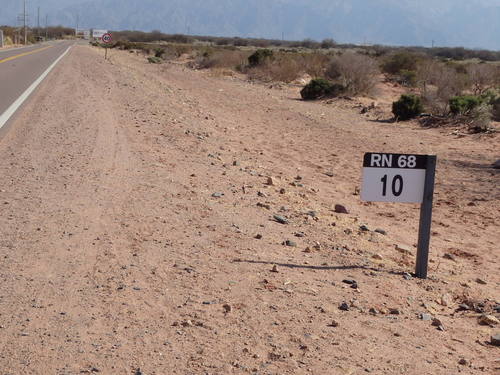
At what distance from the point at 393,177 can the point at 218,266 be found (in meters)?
1.68

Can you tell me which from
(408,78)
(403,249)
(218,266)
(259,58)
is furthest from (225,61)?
(218,266)

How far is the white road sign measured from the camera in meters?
5.94

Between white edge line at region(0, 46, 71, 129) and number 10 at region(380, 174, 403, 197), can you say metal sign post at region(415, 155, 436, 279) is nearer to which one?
number 10 at region(380, 174, 403, 197)

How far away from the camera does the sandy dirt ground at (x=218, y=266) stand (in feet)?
14.0

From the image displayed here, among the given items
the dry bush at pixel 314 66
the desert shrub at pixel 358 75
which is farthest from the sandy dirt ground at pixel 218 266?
the dry bush at pixel 314 66

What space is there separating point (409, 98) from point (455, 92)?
2286mm

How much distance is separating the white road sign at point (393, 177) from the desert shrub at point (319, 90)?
66.4 feet

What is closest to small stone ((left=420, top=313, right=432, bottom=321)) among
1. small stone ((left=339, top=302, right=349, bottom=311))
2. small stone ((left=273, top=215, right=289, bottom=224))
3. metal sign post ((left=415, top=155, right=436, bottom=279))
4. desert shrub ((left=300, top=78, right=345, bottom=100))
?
small stone ((left=339, top=302, right=349, bottom=311))

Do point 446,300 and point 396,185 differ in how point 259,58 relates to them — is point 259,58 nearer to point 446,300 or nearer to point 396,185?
point 396,185

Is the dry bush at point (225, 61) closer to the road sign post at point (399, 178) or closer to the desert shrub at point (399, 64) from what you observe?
the desert shrub at point (399, 64)

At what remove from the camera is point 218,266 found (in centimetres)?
569

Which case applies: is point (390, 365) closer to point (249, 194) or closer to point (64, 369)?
point (64, 369)

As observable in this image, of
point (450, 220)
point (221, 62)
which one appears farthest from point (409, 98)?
point (221, 62)

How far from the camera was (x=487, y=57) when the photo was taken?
96.4 m
